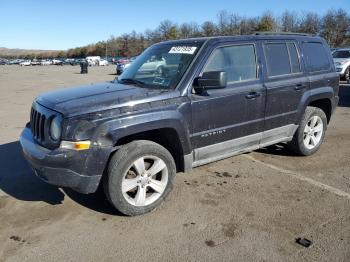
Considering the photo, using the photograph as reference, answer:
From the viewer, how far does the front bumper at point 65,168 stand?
11.6 ft

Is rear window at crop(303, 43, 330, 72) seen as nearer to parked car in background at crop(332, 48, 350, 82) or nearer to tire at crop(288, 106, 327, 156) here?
tire at crop(288, 106, 327, 156)

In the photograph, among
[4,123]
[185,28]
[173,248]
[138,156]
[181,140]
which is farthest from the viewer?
[185,28]

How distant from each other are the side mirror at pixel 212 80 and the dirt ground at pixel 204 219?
1366 mm

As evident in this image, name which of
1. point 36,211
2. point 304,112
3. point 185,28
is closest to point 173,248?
point 36,211

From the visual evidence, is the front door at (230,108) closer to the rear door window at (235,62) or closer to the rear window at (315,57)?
the rear door window at (235,62)

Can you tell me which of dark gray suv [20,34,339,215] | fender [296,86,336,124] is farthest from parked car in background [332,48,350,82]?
dark gray suv [20,34,339,215]

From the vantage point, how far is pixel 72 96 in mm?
4008

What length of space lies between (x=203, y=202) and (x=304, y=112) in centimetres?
241

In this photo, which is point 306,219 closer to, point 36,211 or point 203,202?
point 203,202

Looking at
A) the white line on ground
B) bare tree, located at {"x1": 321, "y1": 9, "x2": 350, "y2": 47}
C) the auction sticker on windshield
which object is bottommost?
the white line on ground

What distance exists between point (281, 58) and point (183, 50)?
1524 millimetres

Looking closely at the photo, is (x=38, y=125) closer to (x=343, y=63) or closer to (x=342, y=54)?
(x=343, y=63)

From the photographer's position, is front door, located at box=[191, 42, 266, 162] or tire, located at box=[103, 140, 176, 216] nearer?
tire, located at box=[103, 140, 176, 216]

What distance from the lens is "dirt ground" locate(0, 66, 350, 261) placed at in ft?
10.8
